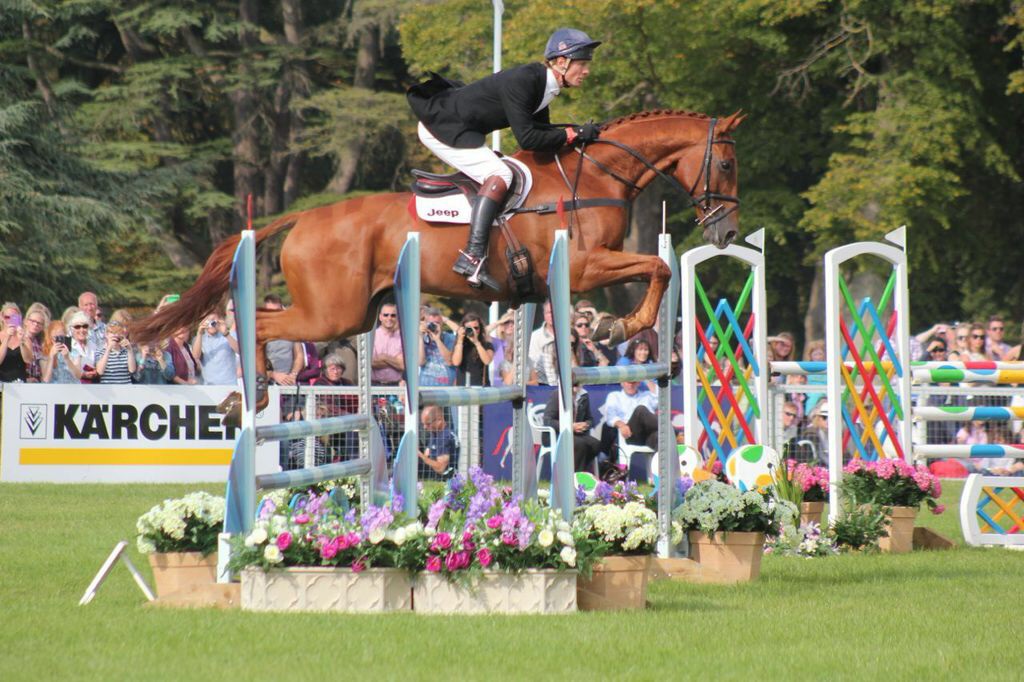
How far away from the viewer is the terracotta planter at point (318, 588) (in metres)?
6.65

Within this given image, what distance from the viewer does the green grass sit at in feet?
18.1

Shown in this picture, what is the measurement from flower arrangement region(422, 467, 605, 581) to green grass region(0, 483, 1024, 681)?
26cm

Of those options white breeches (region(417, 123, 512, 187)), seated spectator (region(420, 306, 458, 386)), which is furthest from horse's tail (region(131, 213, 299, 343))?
seated spectator (region(420, 306, 458, 386))

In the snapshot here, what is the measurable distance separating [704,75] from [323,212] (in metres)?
17.4

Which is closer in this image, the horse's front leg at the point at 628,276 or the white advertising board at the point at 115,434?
Result: the horse's front leg at the point at 628,276

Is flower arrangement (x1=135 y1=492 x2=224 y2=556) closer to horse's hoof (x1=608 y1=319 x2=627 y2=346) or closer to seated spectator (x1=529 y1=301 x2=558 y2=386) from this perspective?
horse's hoof (x1=608 y1=319 x2=627 y2=346)

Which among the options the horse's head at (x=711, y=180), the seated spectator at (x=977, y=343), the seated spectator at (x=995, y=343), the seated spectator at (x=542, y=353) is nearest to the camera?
the horse's head at (x=711, y=180)

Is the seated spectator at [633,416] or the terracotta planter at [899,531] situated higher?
the seated spectator at [633,416]

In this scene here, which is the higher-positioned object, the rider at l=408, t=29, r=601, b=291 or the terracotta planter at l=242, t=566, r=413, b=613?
the rider at l=408, t=29, r=601, b=291

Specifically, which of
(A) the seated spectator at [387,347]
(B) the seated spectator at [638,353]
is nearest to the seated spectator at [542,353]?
(B) the seated spectator at [638,353]

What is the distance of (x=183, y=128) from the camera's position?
3353cm

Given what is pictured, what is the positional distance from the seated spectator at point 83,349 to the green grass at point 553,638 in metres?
5.94

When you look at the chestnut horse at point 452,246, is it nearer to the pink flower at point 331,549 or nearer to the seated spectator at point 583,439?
the pink flower at point 331,549

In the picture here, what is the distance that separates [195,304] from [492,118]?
1.90 m
